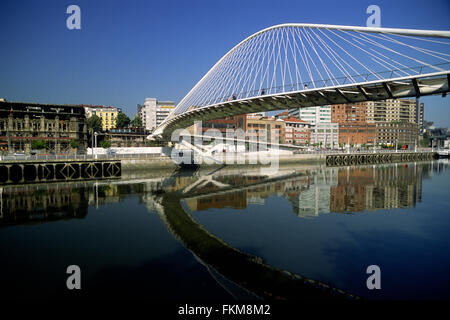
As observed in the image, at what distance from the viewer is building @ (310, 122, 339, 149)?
11819 cm

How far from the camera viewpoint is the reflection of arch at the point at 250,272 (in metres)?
9.41

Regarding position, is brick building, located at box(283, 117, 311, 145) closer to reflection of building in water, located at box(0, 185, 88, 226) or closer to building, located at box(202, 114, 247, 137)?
building, located at box(202, 114, 247, 137)

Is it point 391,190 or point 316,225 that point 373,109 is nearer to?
point 391,190

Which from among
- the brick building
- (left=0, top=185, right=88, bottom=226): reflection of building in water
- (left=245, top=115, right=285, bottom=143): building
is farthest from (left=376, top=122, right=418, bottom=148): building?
(left=0, top=185, right=88, bottom=226): reflection of building in water

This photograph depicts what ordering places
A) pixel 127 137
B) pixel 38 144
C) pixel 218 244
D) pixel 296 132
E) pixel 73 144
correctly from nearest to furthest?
1. pixel 218 244
2. pixel 38 144
3. pixel 73 144
4. pixel 127 137
5. pixel 296 132

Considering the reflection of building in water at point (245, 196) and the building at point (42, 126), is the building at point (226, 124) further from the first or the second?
the reflection of building in water at point (245, 196)

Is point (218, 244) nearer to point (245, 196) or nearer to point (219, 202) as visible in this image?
point (219, 202)

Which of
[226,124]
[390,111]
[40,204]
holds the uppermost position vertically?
[390,111]

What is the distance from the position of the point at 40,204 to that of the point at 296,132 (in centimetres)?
9784

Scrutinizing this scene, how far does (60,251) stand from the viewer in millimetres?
13539

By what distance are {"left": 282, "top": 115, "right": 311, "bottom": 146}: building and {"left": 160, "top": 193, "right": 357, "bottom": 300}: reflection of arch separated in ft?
311

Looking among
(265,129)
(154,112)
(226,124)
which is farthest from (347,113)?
(154,112)

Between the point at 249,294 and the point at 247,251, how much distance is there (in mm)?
3871

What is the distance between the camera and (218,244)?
14.1 metres
